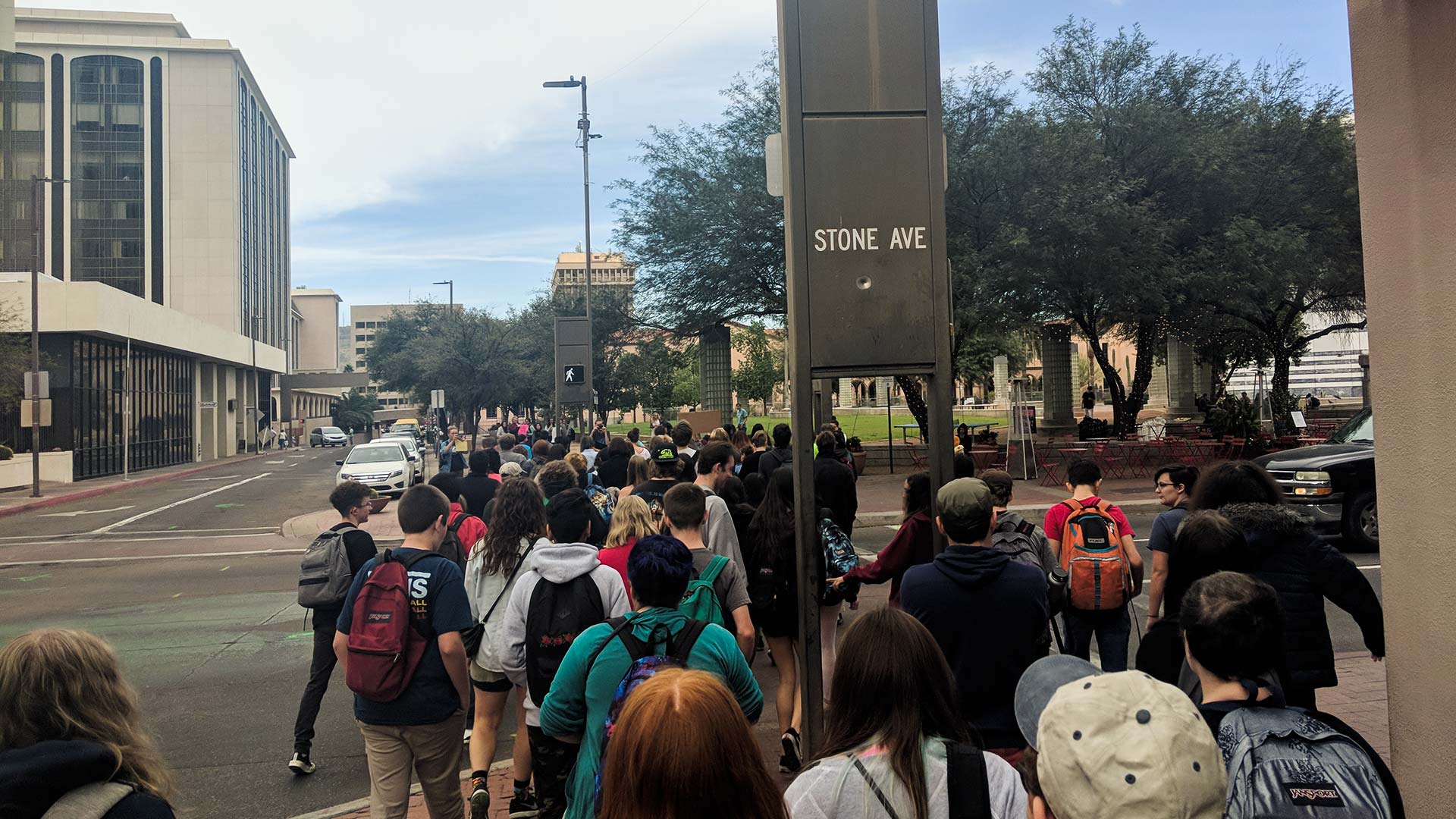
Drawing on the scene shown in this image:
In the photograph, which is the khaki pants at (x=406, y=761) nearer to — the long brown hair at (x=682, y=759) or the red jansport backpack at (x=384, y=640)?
the red jansport backpack at (x=384, y=640)

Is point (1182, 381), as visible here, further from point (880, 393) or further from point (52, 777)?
point (880, 393)

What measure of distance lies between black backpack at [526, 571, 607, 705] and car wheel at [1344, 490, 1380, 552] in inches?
455

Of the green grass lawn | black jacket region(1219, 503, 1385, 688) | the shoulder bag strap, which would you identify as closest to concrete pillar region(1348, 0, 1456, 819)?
black jacket region(1219, 503, 1385, 688)

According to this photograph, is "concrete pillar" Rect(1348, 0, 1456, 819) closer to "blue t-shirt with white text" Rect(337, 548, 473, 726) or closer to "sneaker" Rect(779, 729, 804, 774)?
"sneaker" Rect(779, 729, 804, 774)

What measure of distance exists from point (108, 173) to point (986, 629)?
244 feet

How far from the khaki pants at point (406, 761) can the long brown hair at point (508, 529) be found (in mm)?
979

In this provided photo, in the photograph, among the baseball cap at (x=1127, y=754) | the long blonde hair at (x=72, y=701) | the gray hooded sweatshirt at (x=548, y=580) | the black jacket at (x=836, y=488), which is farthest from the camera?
the black jacket at (x=836, y=488)

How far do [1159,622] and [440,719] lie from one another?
9.91ft

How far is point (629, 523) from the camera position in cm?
533

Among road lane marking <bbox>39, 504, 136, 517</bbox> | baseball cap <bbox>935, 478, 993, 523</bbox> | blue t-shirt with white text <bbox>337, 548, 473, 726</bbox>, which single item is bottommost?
road lane marking <bbox>39, 504, 136, 517</bbox>

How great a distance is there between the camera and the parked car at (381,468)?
24844 millimetres

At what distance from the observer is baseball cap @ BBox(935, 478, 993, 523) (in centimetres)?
373

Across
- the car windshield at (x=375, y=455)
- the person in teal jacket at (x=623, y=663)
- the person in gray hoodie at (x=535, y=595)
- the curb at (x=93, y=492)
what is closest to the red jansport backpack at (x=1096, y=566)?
the person in gray hoodie at (x=535, y=595)

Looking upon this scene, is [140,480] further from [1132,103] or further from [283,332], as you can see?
[283,332]
